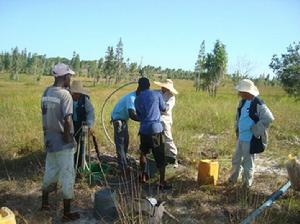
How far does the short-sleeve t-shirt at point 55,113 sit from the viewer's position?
433cm

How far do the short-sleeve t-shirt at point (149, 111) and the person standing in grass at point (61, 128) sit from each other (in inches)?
49.2

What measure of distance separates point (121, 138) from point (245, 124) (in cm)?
187

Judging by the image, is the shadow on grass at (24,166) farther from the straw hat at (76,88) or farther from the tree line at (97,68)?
the tree line at (97,68)

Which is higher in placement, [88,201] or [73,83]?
[73,83]

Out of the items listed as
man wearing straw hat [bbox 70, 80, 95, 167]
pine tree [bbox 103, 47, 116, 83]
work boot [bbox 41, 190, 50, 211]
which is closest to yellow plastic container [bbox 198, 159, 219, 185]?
man wearing straw hat [bbox 70, 80, 95, 167]

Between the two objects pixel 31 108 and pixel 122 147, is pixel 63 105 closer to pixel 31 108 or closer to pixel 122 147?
pixel 122 147

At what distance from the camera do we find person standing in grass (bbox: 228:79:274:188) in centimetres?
525

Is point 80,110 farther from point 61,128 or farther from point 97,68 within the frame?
point 97,68

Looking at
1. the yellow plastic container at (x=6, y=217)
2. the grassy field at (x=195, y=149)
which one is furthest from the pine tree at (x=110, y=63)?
the yellow plastic container at (x=6, y=217)

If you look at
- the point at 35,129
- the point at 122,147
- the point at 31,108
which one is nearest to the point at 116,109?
the point at 122,147

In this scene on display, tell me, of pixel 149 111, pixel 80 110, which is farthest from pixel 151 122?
pixel 80 110

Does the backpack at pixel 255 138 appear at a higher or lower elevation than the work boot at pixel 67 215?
higher

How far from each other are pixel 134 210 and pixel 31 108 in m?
8.42

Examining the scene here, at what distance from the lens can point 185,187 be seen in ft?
18.5
